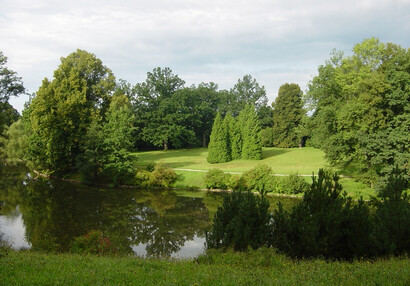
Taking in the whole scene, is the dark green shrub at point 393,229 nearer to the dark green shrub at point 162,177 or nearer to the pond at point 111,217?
the pond at point 111,217

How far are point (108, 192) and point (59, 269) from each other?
24.3 m

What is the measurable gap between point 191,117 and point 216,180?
1411 inches

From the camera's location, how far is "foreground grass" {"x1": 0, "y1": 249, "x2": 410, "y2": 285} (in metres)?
7.67

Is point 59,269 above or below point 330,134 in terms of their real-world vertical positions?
below

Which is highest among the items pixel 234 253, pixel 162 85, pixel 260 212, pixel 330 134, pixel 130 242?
pixel 162 85

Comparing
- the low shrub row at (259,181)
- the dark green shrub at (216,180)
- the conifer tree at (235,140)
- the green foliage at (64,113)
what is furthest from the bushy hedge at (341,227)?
the conifer tree at (235,140)

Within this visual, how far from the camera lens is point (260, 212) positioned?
11.7 metres

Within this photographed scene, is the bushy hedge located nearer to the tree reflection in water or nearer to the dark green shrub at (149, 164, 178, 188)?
the tree reflection in water

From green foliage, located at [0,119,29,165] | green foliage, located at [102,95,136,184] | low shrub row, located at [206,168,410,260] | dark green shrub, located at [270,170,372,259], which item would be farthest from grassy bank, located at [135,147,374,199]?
green foliage, located at [0,119,29,165]

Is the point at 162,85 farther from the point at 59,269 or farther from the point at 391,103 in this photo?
the point at 59,269

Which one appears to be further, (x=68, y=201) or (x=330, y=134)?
(x=330, y=134)

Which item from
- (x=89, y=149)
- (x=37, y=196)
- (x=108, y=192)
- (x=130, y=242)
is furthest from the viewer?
(x=89, y=149)

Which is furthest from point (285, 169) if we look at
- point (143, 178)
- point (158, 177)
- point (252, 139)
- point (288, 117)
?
point (288, 117)

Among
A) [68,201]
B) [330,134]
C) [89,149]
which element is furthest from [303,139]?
[68,201]
